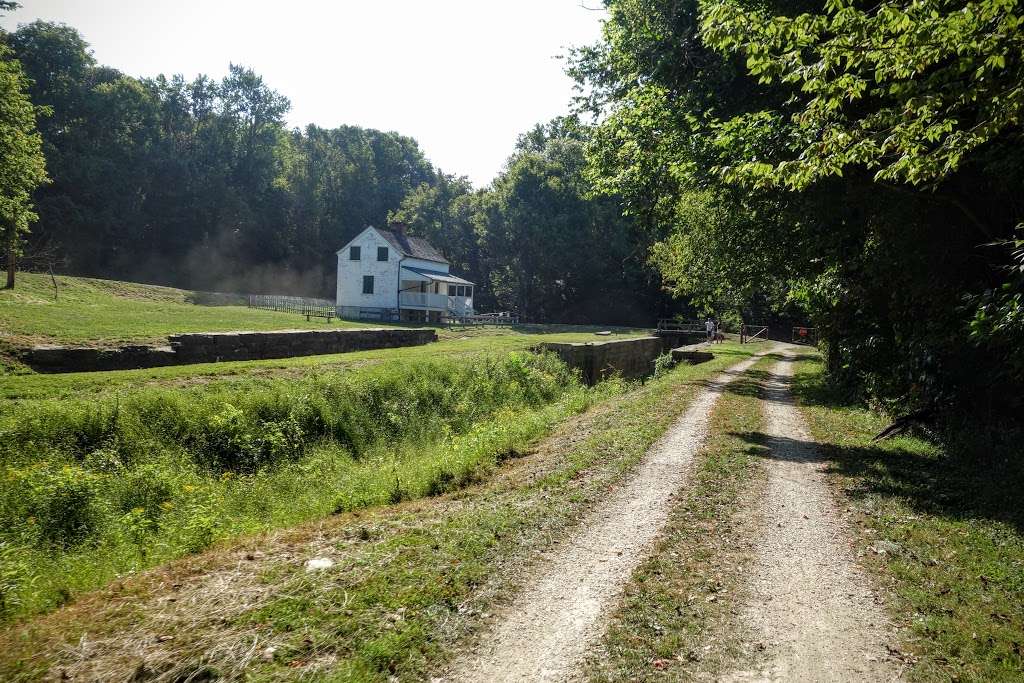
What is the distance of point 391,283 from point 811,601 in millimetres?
45175

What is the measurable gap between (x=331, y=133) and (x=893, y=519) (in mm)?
96171

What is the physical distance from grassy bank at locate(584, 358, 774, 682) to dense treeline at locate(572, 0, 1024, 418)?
3.65m

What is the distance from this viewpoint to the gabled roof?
161ft

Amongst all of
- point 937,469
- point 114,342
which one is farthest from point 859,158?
point 114,342

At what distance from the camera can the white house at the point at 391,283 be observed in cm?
4738

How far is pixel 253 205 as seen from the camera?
6831 cm

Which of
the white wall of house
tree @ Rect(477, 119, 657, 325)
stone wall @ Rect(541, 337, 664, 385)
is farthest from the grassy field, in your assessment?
tree @ Rect(477, 119, 657, 325)

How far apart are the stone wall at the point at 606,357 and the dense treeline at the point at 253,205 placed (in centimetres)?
2519

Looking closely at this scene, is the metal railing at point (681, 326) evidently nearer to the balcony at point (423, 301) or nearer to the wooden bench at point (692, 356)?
the balcony at point (423, 301)

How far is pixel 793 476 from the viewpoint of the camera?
28.8 ft

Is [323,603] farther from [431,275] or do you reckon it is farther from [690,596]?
[431,275]

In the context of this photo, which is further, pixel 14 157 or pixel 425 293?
pixel 425 293

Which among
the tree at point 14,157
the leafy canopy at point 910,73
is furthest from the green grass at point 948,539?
the tree at point 14,157

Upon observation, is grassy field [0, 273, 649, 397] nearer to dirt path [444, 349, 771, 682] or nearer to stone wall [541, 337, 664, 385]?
stone wall [541, 337, 664, 385]
